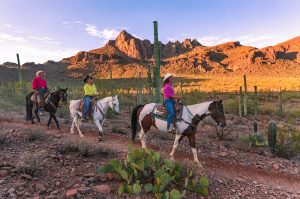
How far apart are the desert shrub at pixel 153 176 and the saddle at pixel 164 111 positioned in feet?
6.60

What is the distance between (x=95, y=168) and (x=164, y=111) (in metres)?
2.59

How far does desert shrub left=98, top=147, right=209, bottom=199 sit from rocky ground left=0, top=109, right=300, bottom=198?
0.66 feet

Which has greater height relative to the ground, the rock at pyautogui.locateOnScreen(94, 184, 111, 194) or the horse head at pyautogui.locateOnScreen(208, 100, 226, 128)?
the horse head at pyautogui.locateOnScreen(208, 100, 226, 128)

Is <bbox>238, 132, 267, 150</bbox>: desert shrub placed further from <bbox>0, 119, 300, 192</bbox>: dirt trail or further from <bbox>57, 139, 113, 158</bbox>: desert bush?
<bbox>57, 139, 113, 158</bbox>: desert bush

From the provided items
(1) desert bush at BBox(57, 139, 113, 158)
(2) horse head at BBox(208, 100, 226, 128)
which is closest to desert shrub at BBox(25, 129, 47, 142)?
(1) desert bush at BBox(57, 139, 113, 158)

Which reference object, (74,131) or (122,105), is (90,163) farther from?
(122,105)

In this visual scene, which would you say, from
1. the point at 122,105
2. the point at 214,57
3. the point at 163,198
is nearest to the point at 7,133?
the point at 163,198

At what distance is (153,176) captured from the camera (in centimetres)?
619

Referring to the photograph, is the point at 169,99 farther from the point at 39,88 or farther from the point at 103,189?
the point at 39,88

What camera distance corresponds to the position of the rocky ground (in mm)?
5879

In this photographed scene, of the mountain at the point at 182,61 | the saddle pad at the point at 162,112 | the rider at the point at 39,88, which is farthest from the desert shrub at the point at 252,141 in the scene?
the mountain at the point at 182,61

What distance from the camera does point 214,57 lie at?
10188 cm

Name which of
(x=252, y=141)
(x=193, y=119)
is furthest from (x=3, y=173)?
(x=252, y=141)

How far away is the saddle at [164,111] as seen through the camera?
27.1 feet
